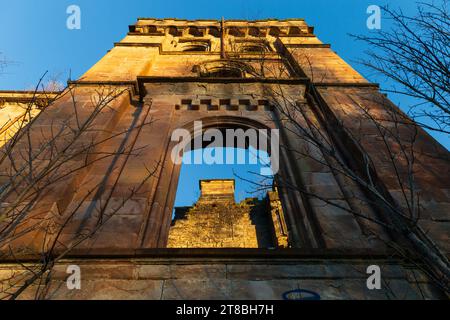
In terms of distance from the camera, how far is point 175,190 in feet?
21.6

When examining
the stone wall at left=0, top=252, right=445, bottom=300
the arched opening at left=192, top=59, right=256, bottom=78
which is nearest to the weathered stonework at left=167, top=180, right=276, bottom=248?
the arched opening at left=192, top=59, right=256, bottom=78

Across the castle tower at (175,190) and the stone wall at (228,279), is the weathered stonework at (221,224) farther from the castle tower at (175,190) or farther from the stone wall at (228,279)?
the stone wall at (228,279)

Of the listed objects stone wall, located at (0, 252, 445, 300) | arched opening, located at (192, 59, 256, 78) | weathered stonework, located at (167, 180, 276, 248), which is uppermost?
arched opening, located at (192, 59, 256, 78)

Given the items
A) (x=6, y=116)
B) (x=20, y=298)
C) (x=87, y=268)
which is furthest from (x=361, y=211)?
(x=6, y=116)

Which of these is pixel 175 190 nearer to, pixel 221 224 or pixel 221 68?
pixel 221 224

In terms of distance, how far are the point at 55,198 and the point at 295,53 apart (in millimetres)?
11224

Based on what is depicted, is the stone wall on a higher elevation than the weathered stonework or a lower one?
higher

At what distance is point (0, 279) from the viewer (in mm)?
3885

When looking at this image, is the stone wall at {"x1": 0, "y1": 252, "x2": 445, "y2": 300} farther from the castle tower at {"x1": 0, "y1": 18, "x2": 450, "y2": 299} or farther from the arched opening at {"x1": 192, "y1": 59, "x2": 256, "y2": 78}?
the arched opening at {"x1": 192, "y1": 59, "x2": 256, "y2": 78}

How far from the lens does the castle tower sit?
3.99 m

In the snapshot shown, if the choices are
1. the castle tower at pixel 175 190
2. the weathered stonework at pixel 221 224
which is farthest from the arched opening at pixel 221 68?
the weathered stonework at pixel 221 224

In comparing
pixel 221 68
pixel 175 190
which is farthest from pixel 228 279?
pixel 221 68
